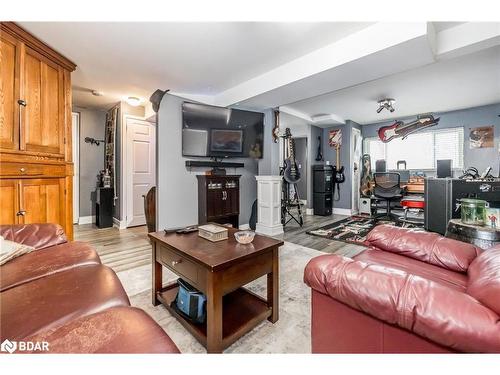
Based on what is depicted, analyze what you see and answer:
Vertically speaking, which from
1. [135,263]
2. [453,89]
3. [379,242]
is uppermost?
[453,89]

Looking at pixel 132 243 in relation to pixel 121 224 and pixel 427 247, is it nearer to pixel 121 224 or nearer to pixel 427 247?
pixel 121 224

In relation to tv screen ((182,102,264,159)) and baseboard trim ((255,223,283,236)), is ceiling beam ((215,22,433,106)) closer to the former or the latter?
tv screen ((182,102,264,159))

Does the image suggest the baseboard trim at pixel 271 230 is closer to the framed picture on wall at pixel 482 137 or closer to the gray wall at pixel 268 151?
the gray wall at pixel 268 151

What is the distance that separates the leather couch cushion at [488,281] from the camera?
0.69 metres

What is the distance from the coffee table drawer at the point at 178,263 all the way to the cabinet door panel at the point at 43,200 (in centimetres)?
136

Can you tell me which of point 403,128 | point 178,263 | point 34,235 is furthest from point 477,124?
point 34,235

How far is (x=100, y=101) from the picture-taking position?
4047mm

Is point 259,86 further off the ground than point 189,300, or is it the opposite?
point 259,86

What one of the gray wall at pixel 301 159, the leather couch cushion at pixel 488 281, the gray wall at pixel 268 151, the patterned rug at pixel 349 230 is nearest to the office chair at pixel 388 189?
the patterned rug at pixel 349 230

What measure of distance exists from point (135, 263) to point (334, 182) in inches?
190

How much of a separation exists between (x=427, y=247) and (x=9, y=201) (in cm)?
304

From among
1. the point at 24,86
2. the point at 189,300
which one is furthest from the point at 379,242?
the point at 24,86

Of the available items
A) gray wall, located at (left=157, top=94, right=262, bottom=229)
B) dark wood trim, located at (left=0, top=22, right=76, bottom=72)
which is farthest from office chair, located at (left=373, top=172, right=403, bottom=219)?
dark wood trim, located at (left=0, top=22, right=76, bottom=72)
